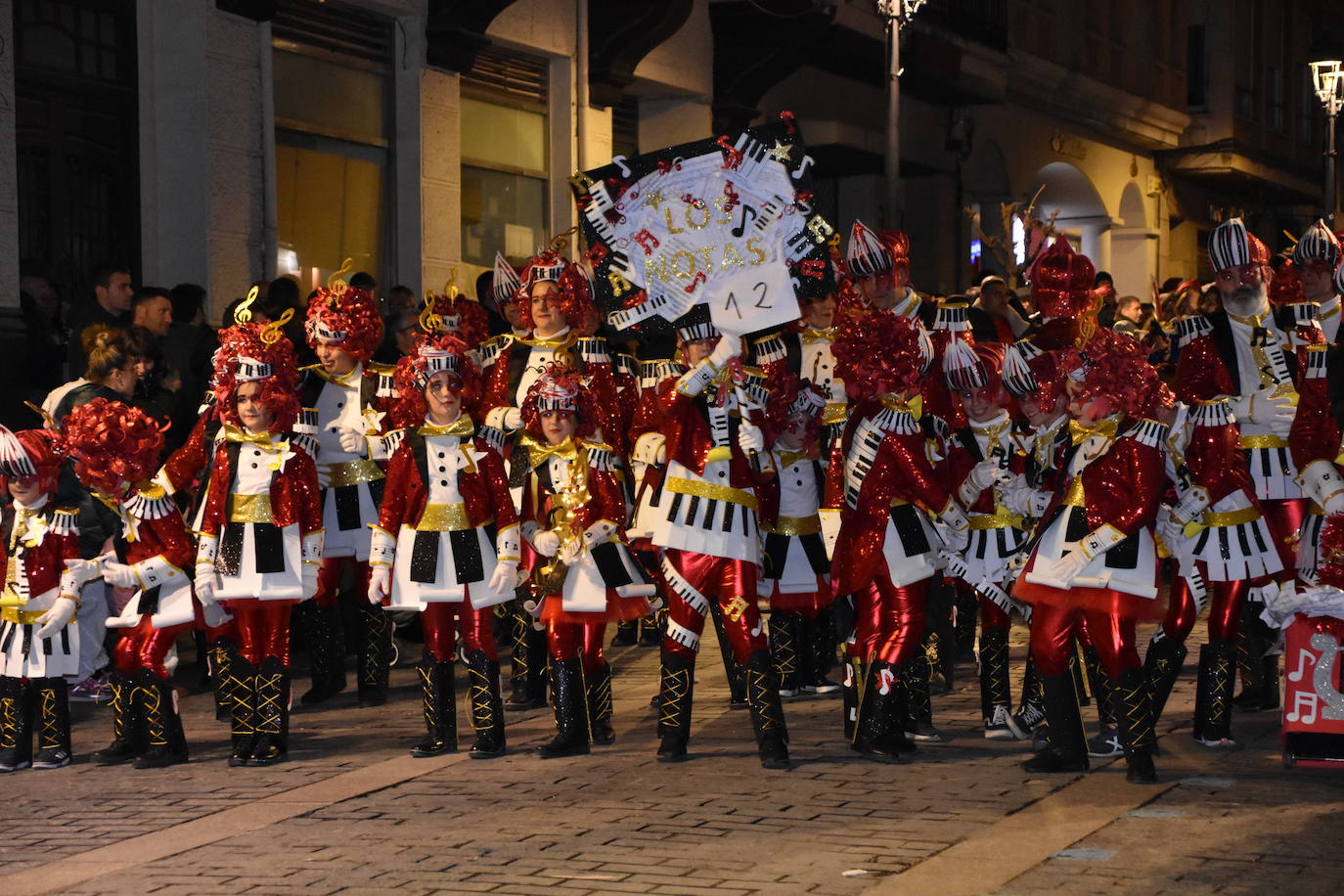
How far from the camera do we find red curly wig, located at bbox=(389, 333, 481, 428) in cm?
905

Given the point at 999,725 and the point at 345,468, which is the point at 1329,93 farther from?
the point at 999,725

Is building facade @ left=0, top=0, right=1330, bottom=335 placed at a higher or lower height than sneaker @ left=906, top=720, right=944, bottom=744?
higher

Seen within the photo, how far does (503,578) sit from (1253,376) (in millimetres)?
3868

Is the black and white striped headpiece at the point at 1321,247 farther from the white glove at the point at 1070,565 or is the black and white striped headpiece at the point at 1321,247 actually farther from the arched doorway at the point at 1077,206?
the arched doorway at the point at 1077,206

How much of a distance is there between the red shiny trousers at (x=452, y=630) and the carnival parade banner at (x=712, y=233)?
1.42 meters

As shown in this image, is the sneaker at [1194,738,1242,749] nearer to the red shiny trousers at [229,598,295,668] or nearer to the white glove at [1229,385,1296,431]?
the white glove at [1229,385,1296,431]

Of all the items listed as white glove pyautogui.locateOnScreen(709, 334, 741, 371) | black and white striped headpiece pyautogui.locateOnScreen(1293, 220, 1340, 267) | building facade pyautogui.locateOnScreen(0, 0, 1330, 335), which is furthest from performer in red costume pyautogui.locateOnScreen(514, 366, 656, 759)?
black and white striped headpiece pyautogui.locateOnScreen(1293, 220, 1340, 267)

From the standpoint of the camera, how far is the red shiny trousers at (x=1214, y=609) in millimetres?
8930

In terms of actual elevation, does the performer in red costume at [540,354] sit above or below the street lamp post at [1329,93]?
below

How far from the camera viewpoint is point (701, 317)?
8.49 meters

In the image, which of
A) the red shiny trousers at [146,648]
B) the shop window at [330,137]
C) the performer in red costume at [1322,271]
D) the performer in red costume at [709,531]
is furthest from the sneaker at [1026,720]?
the shop window at [330,137]

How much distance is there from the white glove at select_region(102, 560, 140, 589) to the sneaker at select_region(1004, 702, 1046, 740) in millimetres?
3925

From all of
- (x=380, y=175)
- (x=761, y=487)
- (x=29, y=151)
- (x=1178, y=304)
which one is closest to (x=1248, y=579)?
(x=761, y=487)

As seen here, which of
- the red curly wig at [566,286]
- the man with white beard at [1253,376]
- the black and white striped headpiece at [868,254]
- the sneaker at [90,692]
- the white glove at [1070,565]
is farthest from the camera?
the sneaker at [90,692]
